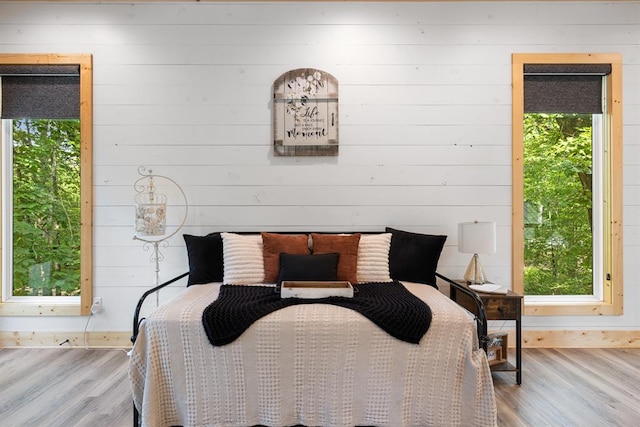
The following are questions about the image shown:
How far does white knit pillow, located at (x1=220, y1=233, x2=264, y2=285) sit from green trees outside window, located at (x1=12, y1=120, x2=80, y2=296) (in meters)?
1.46

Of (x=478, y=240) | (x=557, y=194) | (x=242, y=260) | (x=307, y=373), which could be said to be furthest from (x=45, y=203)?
(x=557, y=194)

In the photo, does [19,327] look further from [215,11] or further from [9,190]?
[215,11]

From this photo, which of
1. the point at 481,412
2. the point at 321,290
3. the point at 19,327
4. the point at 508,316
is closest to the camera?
the point at 481,412

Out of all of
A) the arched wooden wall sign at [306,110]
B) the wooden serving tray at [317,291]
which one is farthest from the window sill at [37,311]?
the arched wooden wall sign at [306,110]

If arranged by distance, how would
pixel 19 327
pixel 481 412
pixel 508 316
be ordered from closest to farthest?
pixel 481 412 → pixel 508 316 → pixel 19 327

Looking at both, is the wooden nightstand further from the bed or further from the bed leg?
the bed leg

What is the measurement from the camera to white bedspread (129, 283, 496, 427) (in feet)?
5.74

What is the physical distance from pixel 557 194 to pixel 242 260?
2582mm

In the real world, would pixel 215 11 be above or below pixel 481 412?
above

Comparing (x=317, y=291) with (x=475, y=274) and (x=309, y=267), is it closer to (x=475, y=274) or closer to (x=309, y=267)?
(x=309, y=267)

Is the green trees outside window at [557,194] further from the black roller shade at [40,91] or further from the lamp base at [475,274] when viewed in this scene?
the black roller shade at [40,91]

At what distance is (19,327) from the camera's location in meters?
2.92

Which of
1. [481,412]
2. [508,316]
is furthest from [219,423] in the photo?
[508,316]

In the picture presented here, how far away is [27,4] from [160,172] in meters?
1.68
